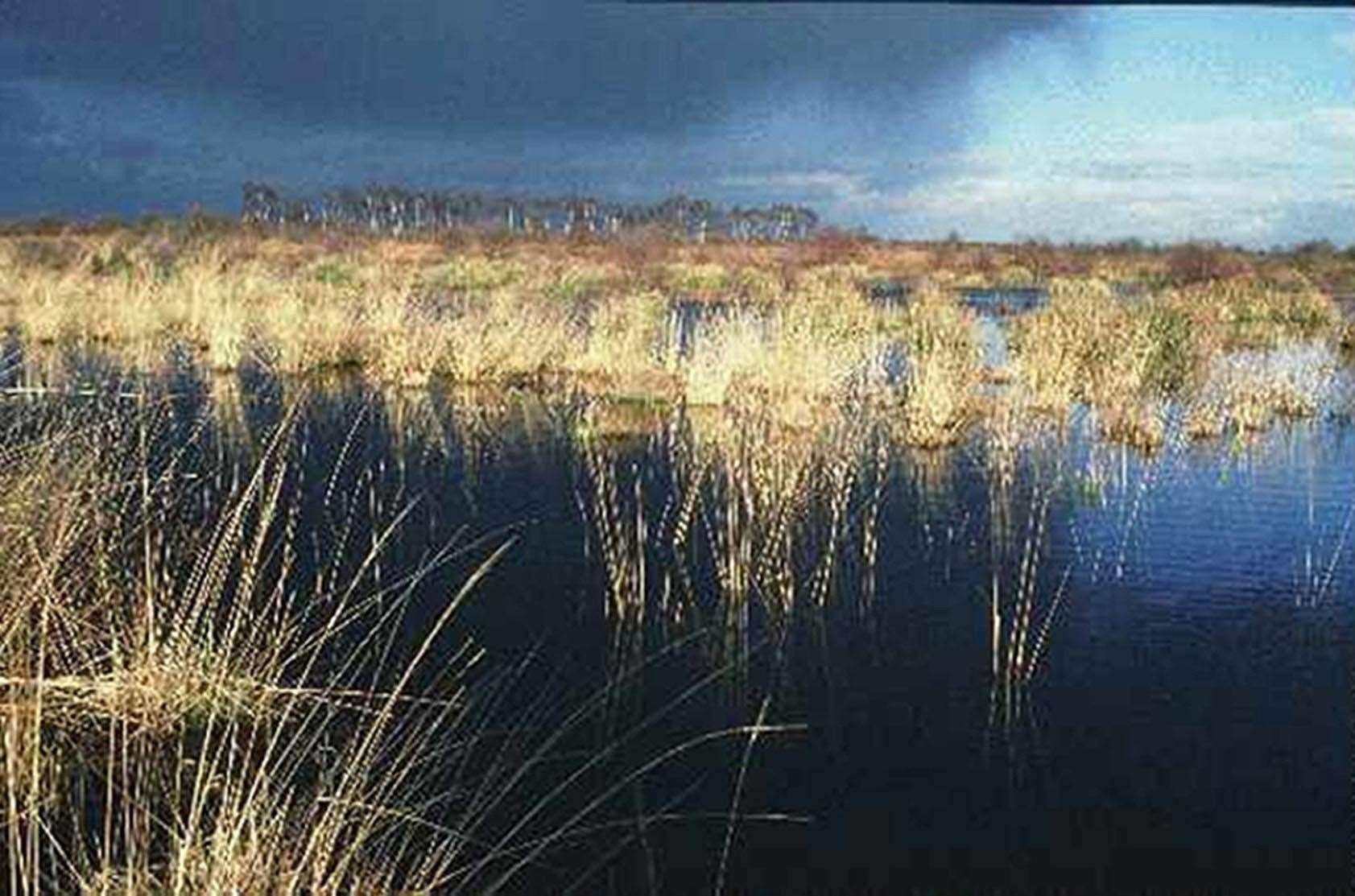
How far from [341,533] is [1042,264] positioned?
1699 inches

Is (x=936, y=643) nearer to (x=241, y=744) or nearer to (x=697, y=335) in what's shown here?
(x=241, y=744)

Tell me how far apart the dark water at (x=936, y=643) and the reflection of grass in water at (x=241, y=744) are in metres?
0.29

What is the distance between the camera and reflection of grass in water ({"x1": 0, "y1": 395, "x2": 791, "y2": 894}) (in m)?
3.27

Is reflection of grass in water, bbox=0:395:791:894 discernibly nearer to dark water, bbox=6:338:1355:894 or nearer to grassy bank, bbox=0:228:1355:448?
dark water, bbox=6:338:1355:894

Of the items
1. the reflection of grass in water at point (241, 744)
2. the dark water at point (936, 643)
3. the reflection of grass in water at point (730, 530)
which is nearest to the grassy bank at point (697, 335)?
the reflection of grass in water at point (730, 530)

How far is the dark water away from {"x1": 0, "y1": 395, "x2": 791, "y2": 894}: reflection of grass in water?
29cm

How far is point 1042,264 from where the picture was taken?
1870 inches

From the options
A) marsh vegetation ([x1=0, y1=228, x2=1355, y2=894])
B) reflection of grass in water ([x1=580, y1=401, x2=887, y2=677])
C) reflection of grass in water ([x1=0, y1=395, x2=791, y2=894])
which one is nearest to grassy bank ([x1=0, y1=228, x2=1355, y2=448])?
marsh vegetation ([x1=0, y1=228, x2=1355, y2=894])

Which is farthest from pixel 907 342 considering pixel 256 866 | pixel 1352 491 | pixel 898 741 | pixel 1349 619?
pixel 256 866

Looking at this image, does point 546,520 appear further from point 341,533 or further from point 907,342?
point 907,342

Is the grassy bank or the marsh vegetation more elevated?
the grassy bank

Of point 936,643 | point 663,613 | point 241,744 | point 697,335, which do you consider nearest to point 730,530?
point 663,613

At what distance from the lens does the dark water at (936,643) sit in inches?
169

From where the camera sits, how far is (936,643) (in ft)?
20.3
